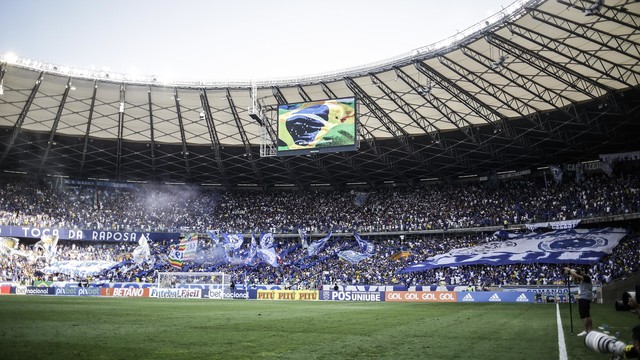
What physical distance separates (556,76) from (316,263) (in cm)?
3108

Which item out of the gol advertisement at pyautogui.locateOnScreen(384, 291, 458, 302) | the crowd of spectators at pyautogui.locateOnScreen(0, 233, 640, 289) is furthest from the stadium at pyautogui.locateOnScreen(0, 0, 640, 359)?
the crowd of spectators at pyautogui.locateOnScreen(0, 233, 640, 289)

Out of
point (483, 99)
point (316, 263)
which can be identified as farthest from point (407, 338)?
point (316, 263)

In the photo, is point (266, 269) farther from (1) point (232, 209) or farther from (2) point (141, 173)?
(2) point (141, 173)

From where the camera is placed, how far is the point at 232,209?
67.4 meters

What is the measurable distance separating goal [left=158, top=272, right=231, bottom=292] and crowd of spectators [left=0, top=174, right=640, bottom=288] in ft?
11.7

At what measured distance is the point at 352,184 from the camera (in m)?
66.8

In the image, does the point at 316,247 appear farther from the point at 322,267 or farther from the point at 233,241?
the point at 233,241

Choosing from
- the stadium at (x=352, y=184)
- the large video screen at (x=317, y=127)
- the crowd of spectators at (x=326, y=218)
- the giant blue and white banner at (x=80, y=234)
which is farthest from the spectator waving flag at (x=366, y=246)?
the giant blue and white banner at (x=80, y=234)

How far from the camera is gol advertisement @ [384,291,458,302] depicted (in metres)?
40.6

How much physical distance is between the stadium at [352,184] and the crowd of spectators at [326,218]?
0.24 m

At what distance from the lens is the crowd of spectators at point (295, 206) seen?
5222 centimetres

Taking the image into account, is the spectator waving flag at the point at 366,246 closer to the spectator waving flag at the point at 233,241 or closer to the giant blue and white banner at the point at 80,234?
A: the spectator waving flag at the point at 233,241

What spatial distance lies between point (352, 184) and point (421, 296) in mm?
26986

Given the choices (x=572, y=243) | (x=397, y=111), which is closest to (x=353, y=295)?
(x=397, y=111)
